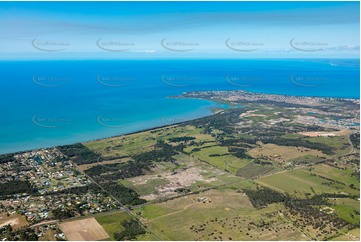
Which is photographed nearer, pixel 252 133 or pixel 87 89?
pixel 252 133

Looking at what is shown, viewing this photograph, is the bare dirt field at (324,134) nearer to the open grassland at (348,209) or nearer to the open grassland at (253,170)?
the open grassland at (253,170)

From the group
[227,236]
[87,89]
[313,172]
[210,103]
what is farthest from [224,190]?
[87,89]

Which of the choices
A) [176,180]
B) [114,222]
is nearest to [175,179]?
[176,180]

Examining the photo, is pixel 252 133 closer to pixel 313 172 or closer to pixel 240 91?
pixel 313 172

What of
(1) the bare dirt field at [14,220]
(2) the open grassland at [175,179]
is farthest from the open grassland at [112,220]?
(1) the bare dirt field at [14,220]

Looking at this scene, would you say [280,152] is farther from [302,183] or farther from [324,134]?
[324,134]

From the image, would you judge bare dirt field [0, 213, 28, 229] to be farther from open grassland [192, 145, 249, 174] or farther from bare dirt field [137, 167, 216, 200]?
open grassland [192, 145, 249, 174]
